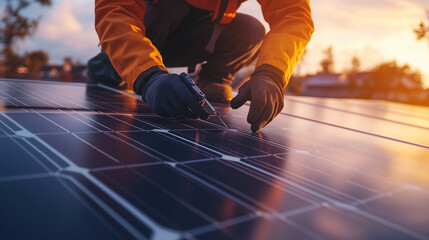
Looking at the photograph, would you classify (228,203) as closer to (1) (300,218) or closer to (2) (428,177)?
(1) (300,218)

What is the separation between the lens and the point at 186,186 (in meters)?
0.79

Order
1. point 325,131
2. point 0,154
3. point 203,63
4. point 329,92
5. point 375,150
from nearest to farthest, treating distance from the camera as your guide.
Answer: point 0,154, point 375,150, point 325,131, point 203,63, point 329,92

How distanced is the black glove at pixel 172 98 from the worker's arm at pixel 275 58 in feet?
0.89

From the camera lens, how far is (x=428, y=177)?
3.94 feet

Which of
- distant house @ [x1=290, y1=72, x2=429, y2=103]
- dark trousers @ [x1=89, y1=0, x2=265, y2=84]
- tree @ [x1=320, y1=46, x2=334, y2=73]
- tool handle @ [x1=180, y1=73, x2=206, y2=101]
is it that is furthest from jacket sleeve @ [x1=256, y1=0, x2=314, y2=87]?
tree @ [x1=320, y1=46, x2=334, y2=73]

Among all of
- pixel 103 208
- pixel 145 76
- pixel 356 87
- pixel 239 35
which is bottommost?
pixel 103 208

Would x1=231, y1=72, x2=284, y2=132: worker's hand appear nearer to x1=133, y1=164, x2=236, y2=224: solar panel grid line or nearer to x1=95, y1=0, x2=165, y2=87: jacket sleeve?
x1=95, y1=0, x2=165, y2=87: jacket sleeve

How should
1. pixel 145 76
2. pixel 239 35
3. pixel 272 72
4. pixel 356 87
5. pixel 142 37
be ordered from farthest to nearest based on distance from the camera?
pixel 356 87 < pixel 239 35 < pixel 272 72 < pixel 142 37 < pixel 145 76

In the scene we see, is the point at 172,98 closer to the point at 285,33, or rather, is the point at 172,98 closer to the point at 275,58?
the point at 275,58

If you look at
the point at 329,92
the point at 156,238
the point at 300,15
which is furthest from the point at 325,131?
the point at 329,92

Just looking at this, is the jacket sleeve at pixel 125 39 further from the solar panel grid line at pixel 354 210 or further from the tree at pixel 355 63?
the tree at pixel 355 63

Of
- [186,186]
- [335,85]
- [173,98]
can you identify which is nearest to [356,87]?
[335,85]

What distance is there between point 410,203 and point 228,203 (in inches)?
22.6

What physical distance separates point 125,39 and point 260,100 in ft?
3.18
